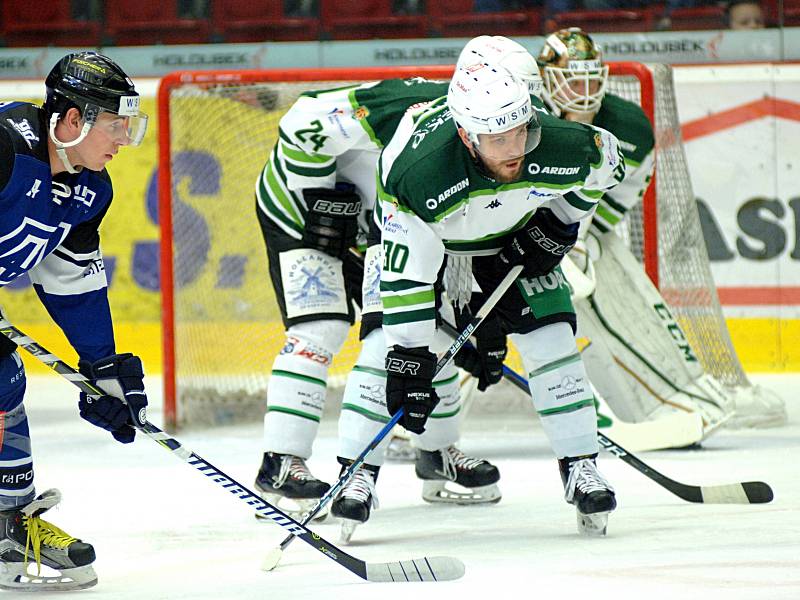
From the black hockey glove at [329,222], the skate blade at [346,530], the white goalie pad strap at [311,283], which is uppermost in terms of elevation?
the black hockey glove at [329,222]

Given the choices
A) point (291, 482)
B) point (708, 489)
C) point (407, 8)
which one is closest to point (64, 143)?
point (291, 482)

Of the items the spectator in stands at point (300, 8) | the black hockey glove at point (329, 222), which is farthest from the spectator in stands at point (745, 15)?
the black hockey glove at point (329, 222)

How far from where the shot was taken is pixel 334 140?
3.12m

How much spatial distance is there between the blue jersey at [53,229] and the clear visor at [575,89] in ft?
5.04

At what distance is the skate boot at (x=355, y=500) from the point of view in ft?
8.73

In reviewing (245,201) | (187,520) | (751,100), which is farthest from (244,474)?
(751,100)

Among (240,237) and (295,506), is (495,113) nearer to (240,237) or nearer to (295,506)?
(295,506)

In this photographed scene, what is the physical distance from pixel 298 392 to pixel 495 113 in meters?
0.93

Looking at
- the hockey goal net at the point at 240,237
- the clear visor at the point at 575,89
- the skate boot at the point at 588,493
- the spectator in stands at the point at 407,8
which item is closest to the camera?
the skate boot at the point at 588,493

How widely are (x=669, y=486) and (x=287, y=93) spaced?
2.05 m

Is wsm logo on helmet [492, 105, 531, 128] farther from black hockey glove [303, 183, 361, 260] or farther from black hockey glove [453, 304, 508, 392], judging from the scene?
black hockey glove [303, 183, 361, 260]

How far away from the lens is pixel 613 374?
3834mm

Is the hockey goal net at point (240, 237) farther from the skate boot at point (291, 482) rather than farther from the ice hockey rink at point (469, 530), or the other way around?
the skate boot at point (291, 482)

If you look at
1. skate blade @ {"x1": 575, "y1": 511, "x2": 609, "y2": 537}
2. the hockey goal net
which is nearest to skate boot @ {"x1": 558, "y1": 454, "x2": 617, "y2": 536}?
skate blade @ {"x1": 575, "y1": 511, "x2": 609, "y2": 537}
